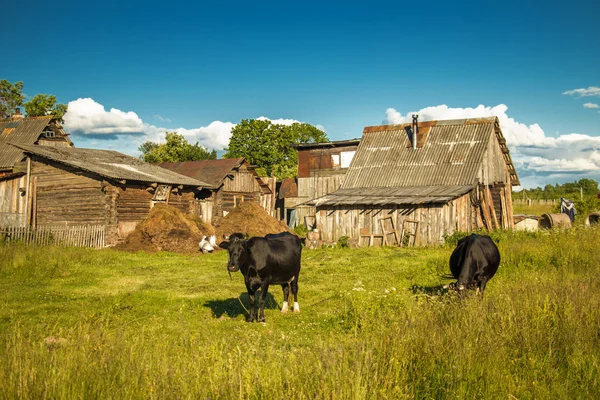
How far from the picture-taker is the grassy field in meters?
5.09

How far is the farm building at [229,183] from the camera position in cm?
3466

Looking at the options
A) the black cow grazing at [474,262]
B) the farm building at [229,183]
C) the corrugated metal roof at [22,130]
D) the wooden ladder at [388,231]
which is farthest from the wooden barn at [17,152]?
the black cow grazing at [474,262]

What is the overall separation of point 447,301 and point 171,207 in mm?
20032

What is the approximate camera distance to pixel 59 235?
22.6m

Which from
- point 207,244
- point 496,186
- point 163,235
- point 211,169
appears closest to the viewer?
point 207,244

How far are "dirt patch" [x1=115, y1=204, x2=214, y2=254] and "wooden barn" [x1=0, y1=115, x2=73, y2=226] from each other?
19.5ft

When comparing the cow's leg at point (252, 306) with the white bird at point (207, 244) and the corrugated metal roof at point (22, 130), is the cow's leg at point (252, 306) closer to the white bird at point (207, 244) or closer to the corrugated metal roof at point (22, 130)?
the white bird at point (207, 244)

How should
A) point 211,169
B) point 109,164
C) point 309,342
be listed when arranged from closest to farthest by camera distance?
1. point 309,342
2. point 109,164
3. point 211,169

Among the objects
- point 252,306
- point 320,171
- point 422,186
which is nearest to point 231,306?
point 252,306

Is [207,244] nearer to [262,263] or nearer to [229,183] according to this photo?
[229,183]

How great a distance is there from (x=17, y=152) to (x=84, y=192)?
48.9ft

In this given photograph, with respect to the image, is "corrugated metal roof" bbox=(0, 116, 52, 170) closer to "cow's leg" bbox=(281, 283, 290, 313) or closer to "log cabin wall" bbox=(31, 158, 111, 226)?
"log cabin wall" bbox=(31, 158, 111, 226)

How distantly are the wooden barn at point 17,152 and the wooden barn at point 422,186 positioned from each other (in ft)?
48.0

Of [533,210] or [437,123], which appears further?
[533,210]
